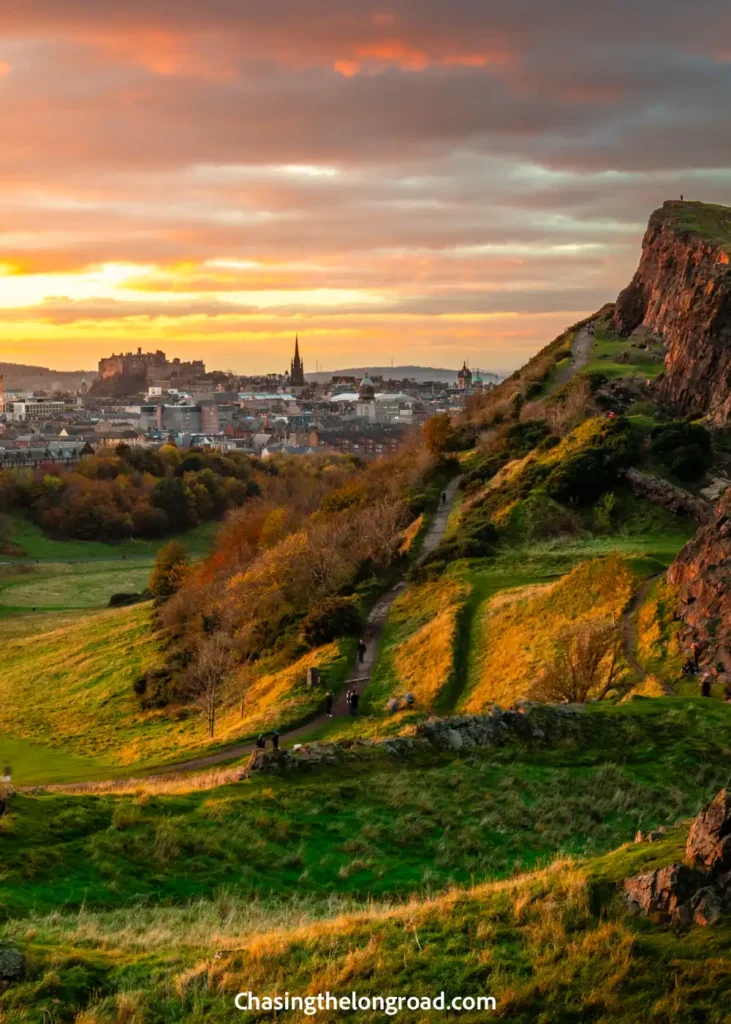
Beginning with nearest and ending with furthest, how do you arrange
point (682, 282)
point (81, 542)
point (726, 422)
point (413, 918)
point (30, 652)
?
point (413, 918), point (726, 422), point (30, 652), point (682, 282), point (81, 542)

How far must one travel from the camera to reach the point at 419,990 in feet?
32.9

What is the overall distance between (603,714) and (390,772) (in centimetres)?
574

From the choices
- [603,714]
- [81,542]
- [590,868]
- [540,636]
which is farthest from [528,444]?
[81,542]

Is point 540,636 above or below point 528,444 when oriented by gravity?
below

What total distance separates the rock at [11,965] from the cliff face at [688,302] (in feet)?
150

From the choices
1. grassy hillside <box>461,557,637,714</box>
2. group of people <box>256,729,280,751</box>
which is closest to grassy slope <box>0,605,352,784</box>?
group of people <box>256,729,280,751</box>

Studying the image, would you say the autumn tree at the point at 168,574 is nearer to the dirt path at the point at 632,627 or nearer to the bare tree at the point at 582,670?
the dirt path at the point at 632,627

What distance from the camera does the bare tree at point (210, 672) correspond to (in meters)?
37.4

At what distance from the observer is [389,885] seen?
Answer: 15.7m

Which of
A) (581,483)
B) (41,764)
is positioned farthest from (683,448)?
(41,764)

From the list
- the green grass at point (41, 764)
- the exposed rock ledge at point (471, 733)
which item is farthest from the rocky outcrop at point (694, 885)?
the green grass at point (41, 764)

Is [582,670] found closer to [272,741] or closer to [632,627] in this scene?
[632,627]

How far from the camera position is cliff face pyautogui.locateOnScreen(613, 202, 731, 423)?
55.6 m

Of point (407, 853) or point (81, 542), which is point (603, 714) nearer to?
point (407, 853)
